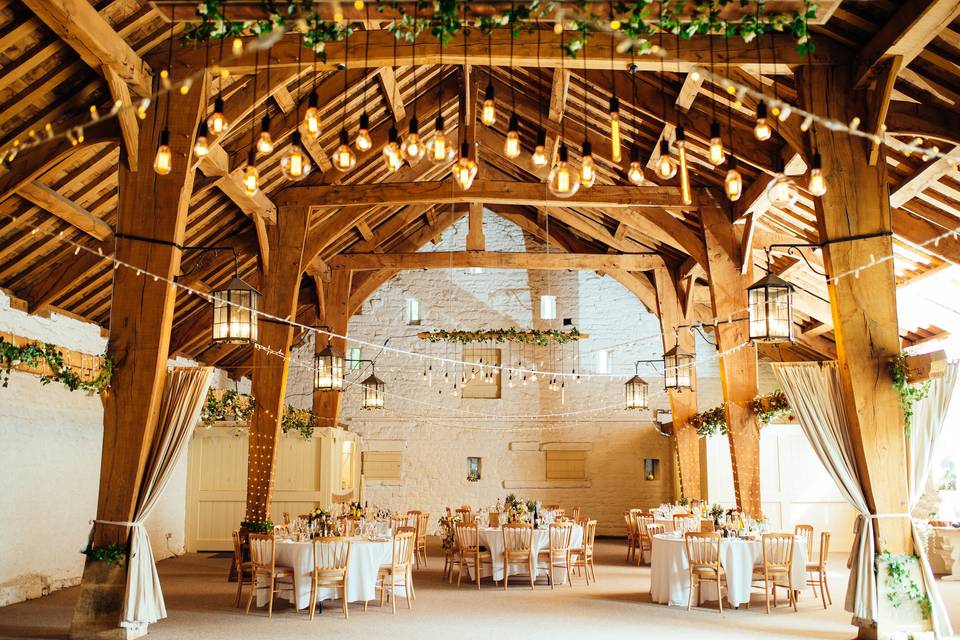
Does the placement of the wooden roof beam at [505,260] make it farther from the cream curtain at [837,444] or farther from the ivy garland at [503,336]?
the cream curtain at [837,444]

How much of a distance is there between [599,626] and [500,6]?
5713 mm

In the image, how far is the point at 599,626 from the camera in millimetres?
7848

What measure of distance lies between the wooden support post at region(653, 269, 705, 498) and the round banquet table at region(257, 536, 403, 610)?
22.0 feet

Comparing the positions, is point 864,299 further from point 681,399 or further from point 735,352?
point 681,399

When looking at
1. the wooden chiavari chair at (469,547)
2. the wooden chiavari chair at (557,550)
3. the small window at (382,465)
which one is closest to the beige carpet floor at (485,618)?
the wooden chiavari chair at (557,550)

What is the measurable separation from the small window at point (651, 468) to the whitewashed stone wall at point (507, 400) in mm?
106

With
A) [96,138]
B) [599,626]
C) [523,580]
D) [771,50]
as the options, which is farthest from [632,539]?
[96,138]

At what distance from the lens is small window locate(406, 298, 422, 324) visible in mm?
17938

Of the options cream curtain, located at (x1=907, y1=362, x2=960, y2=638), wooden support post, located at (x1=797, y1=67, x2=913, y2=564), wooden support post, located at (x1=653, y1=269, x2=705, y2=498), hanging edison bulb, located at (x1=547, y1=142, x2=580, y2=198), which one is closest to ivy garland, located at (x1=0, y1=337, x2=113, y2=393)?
hanging edison bulb, located at (x1=547, y1=142, x2=580, y2=198)

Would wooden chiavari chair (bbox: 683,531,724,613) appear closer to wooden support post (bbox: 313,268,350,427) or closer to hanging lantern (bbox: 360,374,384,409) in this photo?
hanging lantern (bbox: 360,374,384,409)

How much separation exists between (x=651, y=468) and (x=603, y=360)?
2.49m

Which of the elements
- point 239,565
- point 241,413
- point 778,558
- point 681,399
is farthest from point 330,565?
point 681,399

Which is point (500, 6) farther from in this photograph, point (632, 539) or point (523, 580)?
point (632, 539)

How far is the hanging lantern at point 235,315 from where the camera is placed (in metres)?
7.76
